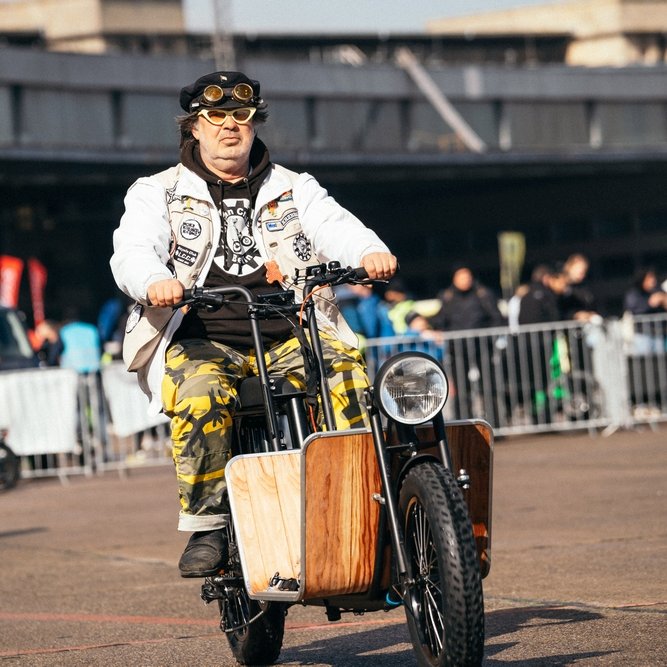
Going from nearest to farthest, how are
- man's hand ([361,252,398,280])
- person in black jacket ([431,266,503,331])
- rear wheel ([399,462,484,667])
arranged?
1. rear wheel ([399,462,484,667])
2. man's hand ([361,252,398,280])
3. person in black jacket ([431,266,503,331])

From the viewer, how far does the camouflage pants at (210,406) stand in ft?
16.6

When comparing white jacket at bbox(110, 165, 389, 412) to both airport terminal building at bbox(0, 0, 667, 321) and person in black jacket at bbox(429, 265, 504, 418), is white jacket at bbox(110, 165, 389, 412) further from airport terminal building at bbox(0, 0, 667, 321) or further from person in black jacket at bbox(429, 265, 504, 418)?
airport terminal building at bbox(0, 0, 667, 321)

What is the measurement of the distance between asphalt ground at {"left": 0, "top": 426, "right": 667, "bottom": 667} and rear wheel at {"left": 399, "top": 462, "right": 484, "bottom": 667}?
0.69 metres

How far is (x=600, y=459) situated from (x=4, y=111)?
21564 mm

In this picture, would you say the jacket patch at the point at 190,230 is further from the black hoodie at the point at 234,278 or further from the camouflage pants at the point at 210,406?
the camouflage pants at the point at 210,406

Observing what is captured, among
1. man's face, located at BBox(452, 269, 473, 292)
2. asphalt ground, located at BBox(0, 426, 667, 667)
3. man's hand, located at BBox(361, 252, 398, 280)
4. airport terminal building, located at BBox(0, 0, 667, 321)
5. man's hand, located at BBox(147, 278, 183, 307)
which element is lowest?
asphalt ground, located at BBox(0, 426, 667, 667)

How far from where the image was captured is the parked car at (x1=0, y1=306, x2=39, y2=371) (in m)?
18.0

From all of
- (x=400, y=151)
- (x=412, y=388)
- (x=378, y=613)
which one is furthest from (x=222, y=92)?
(x=400, y=151)

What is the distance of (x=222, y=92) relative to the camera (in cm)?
543

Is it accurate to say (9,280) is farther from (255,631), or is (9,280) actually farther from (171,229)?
(255,631)

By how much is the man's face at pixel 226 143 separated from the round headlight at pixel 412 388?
120 centimetres

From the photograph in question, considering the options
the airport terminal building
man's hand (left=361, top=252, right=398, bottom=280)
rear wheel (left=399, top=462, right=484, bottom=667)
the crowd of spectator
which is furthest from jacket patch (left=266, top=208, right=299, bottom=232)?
the airport terminal building

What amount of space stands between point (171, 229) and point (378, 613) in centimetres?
217

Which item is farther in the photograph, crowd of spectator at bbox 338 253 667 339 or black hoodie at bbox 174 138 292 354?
crowd of spectator at bbox 338 253 667 339
